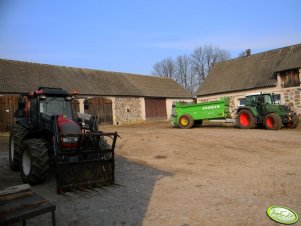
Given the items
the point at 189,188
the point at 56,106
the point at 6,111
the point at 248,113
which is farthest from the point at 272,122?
the point at 6,111

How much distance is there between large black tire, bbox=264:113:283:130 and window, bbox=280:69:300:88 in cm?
826

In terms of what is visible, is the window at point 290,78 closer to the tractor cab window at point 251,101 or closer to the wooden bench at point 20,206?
the tractor cab window at point 251,101

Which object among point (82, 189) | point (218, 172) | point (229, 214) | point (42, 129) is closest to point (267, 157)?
point (218, 172)

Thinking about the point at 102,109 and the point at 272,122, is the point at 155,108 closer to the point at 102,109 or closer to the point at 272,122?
the point at 102,109

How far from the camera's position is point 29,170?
696cm

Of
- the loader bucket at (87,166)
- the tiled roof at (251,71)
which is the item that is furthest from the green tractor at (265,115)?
the loader bucket at (87,166)

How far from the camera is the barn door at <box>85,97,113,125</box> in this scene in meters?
25.4

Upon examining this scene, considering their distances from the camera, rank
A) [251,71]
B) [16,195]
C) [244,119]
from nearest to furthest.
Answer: [16,195] < [244,119] < [251,71]

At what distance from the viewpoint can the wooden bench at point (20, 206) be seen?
348 cm

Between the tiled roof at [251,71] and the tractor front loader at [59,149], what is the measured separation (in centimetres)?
2001

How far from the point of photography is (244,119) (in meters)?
17.8

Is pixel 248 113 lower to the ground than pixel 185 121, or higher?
higher

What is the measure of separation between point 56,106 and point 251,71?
2309 centimetres

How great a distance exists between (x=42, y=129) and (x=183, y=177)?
11.7ft
